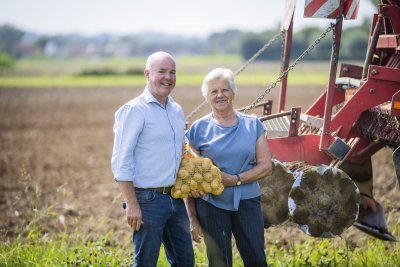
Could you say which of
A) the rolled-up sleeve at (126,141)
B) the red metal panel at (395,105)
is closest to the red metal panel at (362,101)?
the red metal panel at (395,105)

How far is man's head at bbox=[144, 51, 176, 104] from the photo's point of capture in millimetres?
3656

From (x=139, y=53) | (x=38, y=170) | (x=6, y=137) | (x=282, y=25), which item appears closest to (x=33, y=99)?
→ (x=6, y=137)

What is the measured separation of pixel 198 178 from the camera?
3.71 meters

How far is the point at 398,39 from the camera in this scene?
202 inches

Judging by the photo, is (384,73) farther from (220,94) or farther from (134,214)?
(134,214)

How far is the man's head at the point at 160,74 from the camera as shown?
144 inches

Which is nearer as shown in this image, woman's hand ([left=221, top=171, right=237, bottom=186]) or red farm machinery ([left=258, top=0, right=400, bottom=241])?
woman's hand ([left=221, top=171, right=237, bottom=186])

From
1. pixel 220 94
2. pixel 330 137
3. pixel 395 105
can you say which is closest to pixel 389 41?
pixel 395 105

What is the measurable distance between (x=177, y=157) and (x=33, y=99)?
28473 millimetres

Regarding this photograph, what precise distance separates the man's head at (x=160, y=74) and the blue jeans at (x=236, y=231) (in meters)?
0.85

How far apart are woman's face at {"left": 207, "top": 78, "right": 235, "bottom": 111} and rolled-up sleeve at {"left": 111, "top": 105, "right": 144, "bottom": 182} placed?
557 millimetres

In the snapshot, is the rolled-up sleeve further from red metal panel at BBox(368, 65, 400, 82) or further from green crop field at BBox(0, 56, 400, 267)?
red metal panel at BBox(368, 65, 400, 82)

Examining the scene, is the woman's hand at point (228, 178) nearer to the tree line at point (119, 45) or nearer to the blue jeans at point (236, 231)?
the blue jeans at point (236, 231)

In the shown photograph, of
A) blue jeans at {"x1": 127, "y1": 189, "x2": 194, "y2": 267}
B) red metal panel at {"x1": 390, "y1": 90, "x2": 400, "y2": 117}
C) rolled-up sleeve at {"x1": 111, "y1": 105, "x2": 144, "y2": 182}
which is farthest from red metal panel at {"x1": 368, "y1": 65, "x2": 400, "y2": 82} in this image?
Answer: rolled-up sleeve at {"x1": 111, "y1": 105, "x2": 144, "y2": 182}
